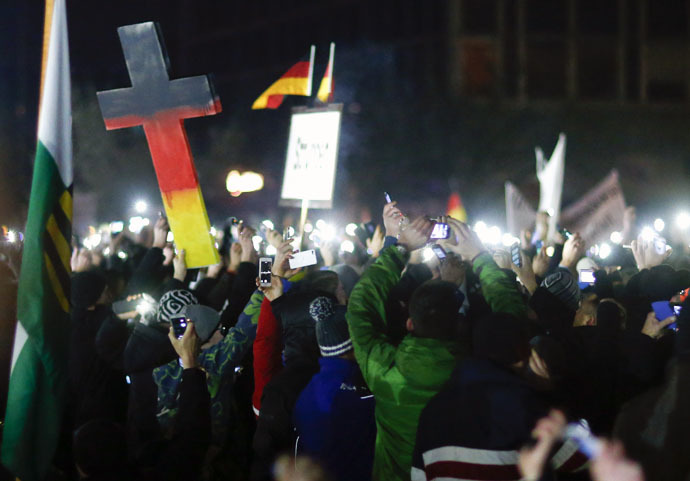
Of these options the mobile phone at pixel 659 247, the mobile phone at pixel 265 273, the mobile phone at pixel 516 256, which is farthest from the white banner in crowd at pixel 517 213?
the mobile phone at pixel 265 273

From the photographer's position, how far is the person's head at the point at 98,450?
2.99 metres

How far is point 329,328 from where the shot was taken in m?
3.79

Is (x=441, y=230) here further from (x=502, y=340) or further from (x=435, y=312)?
(x=502, y=340)

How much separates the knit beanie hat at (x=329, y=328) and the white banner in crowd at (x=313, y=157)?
115 inches

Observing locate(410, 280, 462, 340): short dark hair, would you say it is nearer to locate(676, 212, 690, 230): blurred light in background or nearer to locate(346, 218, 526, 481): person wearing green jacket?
locate(346, 218, 526, 481): person wearing green jacket

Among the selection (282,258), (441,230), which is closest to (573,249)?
(441,230)

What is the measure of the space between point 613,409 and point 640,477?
1831 millimetres

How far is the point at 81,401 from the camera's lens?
15.3ft

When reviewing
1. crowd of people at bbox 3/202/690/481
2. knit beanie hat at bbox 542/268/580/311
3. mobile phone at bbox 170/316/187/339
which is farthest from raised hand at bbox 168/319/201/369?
knit beanie hat at bbox 542/268/580/311

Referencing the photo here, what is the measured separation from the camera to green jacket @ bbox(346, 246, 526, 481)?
3195 millimetres

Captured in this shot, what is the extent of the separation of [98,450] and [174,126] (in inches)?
104

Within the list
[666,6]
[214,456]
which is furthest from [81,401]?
[666,6]

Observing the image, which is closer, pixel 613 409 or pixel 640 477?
pixel 640 477

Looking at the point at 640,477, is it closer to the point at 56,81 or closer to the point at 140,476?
the point at 140,476
